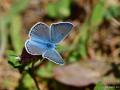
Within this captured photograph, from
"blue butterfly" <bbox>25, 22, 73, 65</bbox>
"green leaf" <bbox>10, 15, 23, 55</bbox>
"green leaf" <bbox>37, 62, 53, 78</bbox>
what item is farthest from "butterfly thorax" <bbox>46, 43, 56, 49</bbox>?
"green leaf" <bbox>10, 15, 23, 55</bbox>

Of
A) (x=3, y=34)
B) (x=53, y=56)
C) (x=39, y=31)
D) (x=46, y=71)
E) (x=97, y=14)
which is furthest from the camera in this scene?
(x=3, y=34)

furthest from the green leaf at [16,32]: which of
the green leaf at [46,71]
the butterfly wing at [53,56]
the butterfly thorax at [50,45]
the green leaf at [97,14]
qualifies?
the butterfly wing at [53,56]

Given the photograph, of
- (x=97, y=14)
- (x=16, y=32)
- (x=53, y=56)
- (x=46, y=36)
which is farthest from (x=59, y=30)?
(x=16, y=32)

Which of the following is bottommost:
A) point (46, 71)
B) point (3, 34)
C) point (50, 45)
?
point (46, 71)

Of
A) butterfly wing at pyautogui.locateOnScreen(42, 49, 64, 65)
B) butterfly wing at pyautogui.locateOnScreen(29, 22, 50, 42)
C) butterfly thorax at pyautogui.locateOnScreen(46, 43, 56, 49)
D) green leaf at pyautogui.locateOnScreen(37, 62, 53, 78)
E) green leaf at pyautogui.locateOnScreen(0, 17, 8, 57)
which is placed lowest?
green leaf at pyautogui.locateOnScreen(37, 62, 53, 78)

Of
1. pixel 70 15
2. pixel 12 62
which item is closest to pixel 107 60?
pixel 70 15

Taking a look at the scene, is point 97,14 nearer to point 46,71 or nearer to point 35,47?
point 46,71

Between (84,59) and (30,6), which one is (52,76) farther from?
(30,6)

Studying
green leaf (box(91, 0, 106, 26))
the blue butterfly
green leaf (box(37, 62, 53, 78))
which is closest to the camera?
the blue butterfly

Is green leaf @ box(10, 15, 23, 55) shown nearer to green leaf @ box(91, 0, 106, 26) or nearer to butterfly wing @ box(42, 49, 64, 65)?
green leaf @ box(91, 0, 106, 26)
